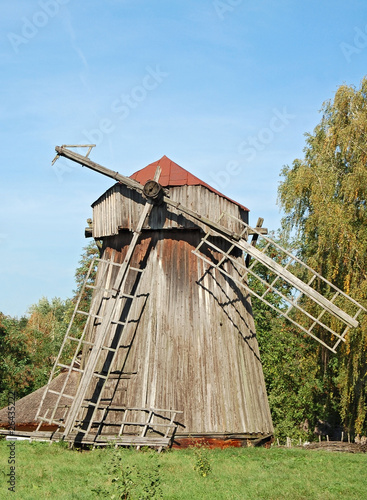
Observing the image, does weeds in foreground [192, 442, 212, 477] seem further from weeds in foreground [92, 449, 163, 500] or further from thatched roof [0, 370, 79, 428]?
thatched roof [0, 370, 79, 428]

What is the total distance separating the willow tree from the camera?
71.6 feet

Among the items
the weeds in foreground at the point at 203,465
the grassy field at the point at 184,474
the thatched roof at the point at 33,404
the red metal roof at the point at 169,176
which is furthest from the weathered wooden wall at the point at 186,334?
the thatched roof at the point at 33,404

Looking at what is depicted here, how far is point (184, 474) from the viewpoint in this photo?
13117 millimetres

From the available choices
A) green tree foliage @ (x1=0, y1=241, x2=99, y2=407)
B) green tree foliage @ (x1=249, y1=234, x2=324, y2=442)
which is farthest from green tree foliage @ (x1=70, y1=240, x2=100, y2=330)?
green tree foliage @ (x1=249, y1=234, x2=324, y2=442)

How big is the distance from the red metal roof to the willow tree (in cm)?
490

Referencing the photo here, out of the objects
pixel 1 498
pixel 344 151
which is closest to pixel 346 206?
pixel 344 151

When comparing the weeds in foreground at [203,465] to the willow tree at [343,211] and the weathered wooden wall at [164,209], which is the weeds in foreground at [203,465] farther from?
the willow tree at [343,211]

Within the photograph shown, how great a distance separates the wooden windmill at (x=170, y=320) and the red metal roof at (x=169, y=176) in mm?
57

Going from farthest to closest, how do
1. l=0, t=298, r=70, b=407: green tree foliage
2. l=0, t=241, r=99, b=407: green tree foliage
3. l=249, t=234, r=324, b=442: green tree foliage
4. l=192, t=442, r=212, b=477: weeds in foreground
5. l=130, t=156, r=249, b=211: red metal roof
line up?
l=0, t=298, r=70, b=407: green tree foliage → l=0, t=241, r=99, b=407: green tree foliage → l=249, t=234, r=324, b=442: green tree foliage → l=130, t=156, r=249, b=211: red metal roof → l=192, t=442, r=212, b=477: weeds in foreground

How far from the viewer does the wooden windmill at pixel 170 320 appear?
16.3 m

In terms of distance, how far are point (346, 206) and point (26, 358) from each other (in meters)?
28.3

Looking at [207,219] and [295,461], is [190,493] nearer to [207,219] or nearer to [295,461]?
[295,461]

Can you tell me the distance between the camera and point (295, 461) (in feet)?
49.8

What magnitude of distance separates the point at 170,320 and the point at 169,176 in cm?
432
